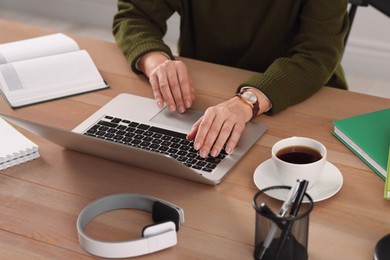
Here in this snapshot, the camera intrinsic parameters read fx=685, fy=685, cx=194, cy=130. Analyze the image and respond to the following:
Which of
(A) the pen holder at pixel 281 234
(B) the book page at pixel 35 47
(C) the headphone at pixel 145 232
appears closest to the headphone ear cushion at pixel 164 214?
(C) the headphone at pixel 145 232

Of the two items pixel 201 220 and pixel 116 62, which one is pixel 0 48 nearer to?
pixel 116 62

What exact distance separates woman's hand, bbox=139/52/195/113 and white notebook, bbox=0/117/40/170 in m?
0.30

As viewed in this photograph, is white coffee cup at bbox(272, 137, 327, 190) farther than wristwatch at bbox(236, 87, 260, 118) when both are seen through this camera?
No

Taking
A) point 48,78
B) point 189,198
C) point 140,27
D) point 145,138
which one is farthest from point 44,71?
point 189,198

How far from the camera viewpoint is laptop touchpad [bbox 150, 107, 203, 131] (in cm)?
147

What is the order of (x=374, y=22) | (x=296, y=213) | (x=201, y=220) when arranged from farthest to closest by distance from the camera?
(x=374, y=22) → (x=201, y=220) → (x=296, y=213)

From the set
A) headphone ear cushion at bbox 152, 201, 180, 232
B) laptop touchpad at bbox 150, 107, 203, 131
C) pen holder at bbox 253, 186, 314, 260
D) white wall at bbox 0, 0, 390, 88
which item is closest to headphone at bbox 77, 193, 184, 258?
headphone ear cushion at bbox 152, 201, 180, 232

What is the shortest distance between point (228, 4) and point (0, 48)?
2.00ft

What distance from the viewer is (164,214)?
117cm

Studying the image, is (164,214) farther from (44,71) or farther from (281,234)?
(44,71)

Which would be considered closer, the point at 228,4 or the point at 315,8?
the point at 315,8

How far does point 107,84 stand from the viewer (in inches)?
64.6

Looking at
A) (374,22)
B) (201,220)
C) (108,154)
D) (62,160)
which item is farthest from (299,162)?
(374,22)

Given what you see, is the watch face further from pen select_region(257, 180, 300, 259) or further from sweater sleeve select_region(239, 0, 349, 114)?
pen select_region(257, 180, 300, 259)
